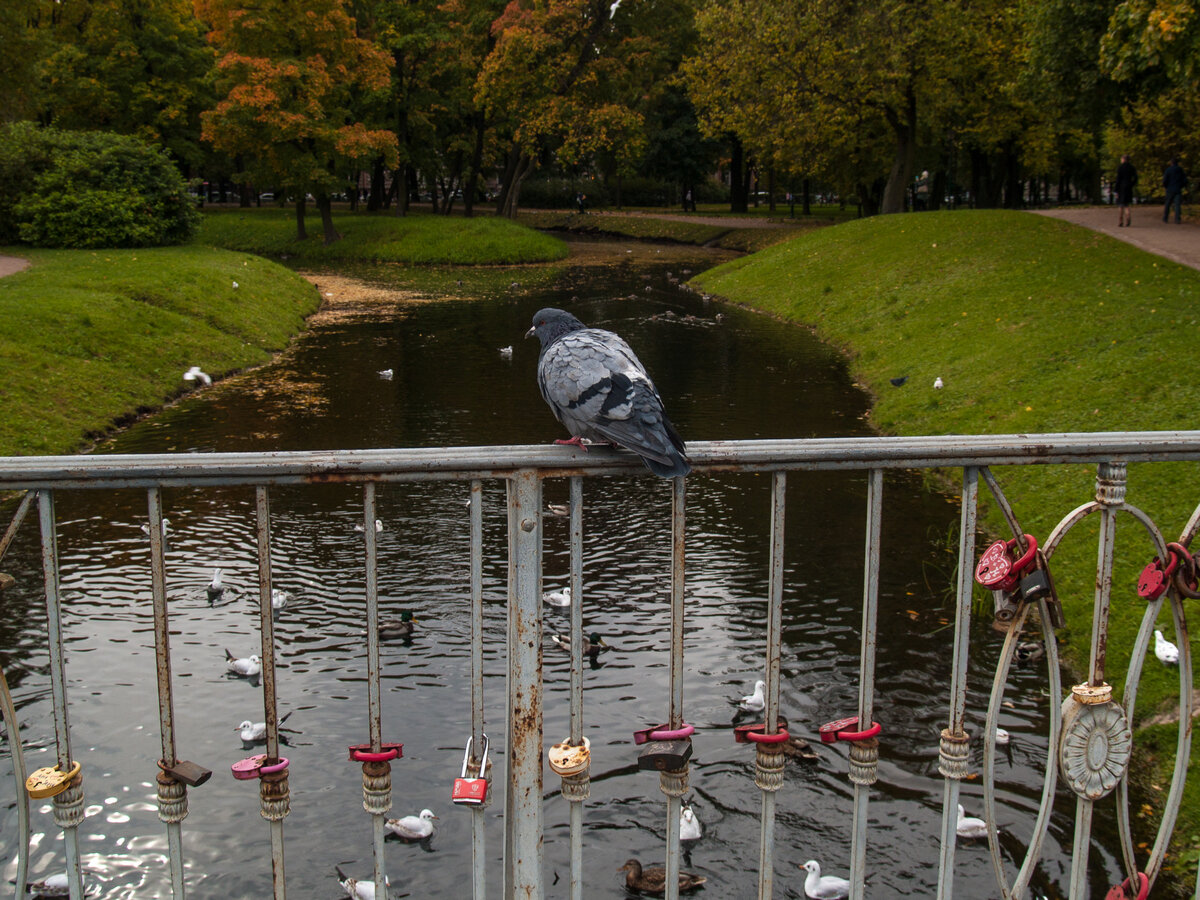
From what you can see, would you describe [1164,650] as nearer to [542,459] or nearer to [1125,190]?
[542,459]

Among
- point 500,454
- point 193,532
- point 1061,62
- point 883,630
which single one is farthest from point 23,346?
point 1061,62

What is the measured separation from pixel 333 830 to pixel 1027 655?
649 cm

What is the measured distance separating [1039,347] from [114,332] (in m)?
18.1

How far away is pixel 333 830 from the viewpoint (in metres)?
7.54

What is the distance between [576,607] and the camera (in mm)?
3314

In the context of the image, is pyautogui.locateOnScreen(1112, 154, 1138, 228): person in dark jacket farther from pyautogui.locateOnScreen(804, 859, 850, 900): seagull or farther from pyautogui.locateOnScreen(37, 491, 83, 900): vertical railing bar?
pyautogui.locateOnScreen(37, 491, 83, 900): vertical railing bar

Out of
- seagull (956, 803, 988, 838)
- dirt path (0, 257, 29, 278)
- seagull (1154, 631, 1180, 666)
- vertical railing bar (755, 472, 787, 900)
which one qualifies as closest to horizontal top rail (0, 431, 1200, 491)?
vertical railing bar (755, 472, 787, 900)

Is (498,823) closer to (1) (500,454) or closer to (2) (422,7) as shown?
(1) (500,454)

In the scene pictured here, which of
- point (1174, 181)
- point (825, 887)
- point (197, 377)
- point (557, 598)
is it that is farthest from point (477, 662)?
point (1174, 181)

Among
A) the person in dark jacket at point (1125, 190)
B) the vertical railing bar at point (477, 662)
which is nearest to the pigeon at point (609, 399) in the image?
the vertical railing bar at point (477, 662)

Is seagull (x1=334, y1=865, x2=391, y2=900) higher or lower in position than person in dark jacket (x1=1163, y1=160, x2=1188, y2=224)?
lower

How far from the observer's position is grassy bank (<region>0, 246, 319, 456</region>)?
1697 centimetres

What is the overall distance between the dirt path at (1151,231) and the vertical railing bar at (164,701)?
2532cm

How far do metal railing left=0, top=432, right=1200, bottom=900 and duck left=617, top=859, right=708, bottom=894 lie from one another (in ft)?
12.5
